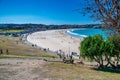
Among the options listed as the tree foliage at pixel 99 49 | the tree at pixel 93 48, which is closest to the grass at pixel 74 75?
the tree foliage at pixel 99 49

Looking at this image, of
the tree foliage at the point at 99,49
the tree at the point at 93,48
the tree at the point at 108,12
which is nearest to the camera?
the tree at the point at 108,12

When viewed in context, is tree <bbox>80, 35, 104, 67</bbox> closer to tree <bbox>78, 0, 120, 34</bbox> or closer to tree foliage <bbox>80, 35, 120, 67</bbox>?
tree foliage <bbox>80, 35, 120, 67</bbox>

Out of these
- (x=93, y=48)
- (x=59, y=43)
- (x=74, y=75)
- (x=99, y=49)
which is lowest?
(x=74, y=75)

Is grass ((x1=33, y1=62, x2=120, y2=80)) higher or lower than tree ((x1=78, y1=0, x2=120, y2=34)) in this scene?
lower

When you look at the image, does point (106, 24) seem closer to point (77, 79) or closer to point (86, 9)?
point (86, 9)

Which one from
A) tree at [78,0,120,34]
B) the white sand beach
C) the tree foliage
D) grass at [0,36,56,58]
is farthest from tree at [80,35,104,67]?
the white sand beach

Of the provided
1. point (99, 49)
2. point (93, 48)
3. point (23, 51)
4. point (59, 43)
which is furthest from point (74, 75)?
point (59, 43)

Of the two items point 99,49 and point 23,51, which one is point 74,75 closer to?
point 99,49

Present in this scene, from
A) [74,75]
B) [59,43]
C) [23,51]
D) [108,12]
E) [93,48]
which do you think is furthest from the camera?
[59,43]

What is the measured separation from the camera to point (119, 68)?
36250mm

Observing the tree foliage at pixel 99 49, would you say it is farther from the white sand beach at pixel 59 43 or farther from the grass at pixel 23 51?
the white sand beach at pixel 59 43

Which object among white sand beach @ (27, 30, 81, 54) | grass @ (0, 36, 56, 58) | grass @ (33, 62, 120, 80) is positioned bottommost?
grass @ (33, 62, 120, 80)

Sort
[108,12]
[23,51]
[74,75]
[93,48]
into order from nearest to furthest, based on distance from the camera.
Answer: [108,12]
[74,75]
[93,48]
[23,51]

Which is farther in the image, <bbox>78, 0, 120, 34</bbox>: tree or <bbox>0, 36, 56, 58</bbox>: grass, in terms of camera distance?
<bbox>0, 36, 56, 58</bbox>: grass
